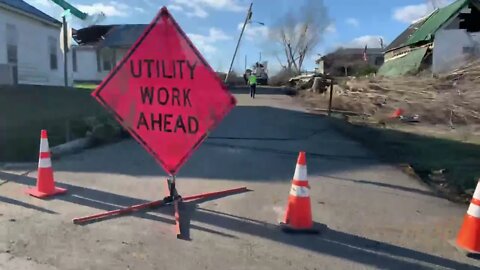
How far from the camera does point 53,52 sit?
79.3 ft

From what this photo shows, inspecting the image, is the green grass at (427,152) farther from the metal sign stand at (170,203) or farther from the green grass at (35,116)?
the green grass at (35,116)

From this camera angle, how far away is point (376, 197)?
644cm

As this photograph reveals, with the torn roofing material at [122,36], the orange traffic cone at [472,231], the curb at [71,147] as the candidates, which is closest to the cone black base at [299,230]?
the orange traffic cone at [472,231]

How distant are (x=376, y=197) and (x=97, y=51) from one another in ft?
144

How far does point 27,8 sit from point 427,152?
63.6 feet

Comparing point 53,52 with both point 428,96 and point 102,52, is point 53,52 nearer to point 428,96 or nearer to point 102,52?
point 428,96

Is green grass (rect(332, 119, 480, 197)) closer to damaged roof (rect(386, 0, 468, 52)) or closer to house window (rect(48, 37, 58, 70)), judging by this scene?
house window (rect(48, 37, 58, 70))

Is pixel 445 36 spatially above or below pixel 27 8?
below

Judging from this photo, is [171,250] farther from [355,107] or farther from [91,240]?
[355,107]

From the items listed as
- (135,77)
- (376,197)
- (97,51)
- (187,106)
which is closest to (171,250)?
(187,106)

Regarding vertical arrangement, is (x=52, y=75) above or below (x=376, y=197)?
above

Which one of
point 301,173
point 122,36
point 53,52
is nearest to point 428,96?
point 301,173

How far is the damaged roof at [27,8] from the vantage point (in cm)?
1934

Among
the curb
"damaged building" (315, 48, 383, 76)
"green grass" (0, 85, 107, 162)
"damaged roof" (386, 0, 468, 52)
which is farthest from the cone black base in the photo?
"damaged building" (315, 48, 383, 76)
